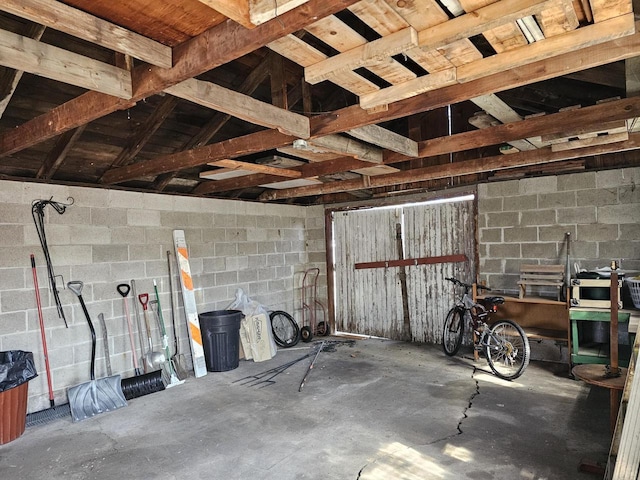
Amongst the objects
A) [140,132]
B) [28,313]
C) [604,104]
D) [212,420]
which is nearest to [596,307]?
[604,104]

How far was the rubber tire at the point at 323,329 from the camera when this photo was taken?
681 centimetres

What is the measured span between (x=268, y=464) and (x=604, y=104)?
3.32 metres

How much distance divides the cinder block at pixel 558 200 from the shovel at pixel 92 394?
17.2ft

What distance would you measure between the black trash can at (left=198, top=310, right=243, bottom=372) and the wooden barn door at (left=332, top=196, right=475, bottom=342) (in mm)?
2367

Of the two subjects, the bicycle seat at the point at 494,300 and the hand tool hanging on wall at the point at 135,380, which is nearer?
the hand tool hanging on wall at the point at 135,380

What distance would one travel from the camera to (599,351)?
13.6 ft

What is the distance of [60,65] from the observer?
1.88m

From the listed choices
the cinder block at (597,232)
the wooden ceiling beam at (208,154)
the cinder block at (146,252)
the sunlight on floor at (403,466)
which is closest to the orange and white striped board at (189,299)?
the cinder block at (146,252)

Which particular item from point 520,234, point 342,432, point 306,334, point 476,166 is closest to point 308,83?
point 476,166

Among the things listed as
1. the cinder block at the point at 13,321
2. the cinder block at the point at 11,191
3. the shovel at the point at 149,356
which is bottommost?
the shovel at the point at 149,356

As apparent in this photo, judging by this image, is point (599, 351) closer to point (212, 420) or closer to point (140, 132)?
point (212, 420)

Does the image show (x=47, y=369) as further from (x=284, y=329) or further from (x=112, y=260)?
(x=284, y=329)

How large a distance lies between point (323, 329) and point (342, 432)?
3.66 metres

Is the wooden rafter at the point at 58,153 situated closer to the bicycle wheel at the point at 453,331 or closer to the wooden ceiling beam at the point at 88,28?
the wooden ceiling beam at the point at 88,28
